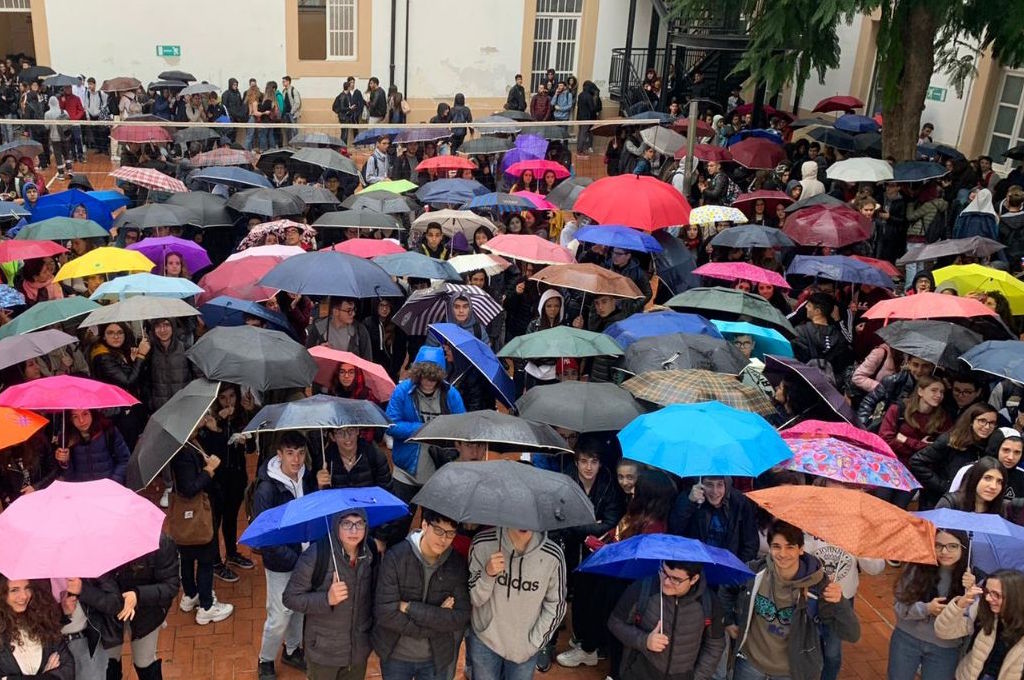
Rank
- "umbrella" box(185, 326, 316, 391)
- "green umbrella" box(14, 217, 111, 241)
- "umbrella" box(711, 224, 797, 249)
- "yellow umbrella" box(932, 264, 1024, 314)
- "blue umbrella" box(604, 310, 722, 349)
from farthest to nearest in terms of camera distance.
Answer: "umbrella" box(711, 224, 797, 249) → "green umbrella" box(14, 217, 111, 241) → "yellow umbrella" box(932, 264, 1024, 314) → "blue umbrella" box(604, 310, 722, 349) → "umbrella" box(185, 326, 316, 391)

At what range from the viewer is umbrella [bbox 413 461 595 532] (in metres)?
4.38

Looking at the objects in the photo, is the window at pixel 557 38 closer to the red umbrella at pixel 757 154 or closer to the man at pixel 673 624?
the red umbrella at pixel 757 154

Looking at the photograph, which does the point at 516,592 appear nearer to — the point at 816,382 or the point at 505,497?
the point at 505,497

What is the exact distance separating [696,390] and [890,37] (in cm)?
952

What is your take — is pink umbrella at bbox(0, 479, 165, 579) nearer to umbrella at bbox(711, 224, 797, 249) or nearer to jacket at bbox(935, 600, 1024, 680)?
jacket at bbox(935, 600, 1024, 680)

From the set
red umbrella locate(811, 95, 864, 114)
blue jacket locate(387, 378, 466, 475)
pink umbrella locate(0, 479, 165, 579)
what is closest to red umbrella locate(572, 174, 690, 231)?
blue jacket locate(387, 378, 466, 475)

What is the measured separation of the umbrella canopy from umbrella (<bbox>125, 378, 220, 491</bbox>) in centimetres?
265

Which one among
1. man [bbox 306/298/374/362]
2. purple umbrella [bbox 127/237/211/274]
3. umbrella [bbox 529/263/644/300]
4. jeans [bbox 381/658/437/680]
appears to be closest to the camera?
jeans [bbox 381/658/437/680]

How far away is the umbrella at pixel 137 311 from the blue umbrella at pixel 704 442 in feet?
10.8

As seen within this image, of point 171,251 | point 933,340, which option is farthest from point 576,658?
point 171,251

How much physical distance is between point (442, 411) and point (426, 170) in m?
8.05

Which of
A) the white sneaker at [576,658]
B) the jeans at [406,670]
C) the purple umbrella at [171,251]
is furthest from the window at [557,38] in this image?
the jeans at [406,670]

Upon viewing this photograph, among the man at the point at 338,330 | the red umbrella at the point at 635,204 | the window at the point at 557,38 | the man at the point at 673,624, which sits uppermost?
Result: the window at the point at 557,38

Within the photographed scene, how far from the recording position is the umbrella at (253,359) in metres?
6.08
